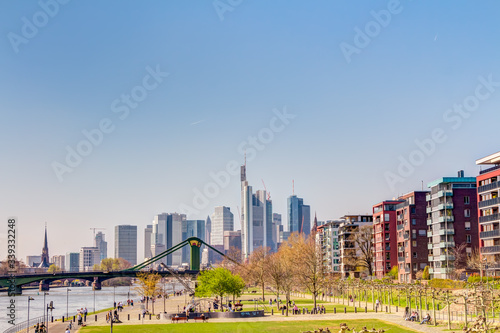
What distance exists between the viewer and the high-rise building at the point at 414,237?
498ft

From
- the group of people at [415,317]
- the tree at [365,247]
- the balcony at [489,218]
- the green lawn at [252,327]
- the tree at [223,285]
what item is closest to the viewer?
the green lawn at [252,327]

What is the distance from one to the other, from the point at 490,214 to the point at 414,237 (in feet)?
123

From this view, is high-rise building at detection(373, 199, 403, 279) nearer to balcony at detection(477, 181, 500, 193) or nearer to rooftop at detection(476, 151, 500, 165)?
rooftop at detection(476, 151, 500, 165)

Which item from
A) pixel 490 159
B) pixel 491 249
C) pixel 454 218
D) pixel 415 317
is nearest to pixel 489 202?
pixel 490 159

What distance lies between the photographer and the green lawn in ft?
247

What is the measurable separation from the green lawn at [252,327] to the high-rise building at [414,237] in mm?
71048

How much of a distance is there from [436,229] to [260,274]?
47.3 metres

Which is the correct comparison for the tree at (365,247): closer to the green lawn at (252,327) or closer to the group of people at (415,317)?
the group of people at (415,317)

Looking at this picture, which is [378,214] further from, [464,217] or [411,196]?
[464,217]

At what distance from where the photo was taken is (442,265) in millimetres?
140625

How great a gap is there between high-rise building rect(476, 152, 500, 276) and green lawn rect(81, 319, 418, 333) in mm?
41160

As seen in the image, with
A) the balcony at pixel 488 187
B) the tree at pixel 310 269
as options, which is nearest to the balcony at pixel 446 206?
the balcony at pixel 488 187

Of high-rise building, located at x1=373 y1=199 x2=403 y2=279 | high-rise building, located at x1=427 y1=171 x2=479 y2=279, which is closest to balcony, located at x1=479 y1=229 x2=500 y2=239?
high-rise building, located at x1=427 y1=171 x2=479 y2=279

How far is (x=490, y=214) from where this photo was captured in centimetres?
11738
